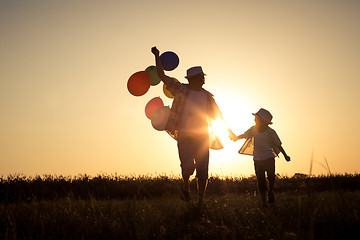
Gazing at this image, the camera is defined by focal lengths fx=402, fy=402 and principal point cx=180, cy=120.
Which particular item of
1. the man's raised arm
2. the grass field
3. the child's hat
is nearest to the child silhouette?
the child's hat

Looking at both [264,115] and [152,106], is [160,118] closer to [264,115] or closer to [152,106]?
[152,106]

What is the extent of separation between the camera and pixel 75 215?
4832 mm

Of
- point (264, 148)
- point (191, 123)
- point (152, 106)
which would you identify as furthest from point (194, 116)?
point (264, 148)

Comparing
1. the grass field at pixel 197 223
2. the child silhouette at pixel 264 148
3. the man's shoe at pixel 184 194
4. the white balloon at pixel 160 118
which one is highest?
the white balloon at pixel 160 118

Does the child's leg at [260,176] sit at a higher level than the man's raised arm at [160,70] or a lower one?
lower

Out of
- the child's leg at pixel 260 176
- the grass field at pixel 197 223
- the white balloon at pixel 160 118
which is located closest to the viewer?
the grass field at pixel 197 223

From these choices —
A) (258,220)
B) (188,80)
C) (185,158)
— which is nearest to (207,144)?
(185,158)

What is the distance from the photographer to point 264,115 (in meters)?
8.78

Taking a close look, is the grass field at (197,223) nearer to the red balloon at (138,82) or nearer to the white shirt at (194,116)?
the white shirt at (194,116)

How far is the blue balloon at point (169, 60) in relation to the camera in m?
7.96

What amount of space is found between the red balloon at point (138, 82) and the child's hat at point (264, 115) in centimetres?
252

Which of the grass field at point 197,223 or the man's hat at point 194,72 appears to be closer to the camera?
the grass field at point 197,223

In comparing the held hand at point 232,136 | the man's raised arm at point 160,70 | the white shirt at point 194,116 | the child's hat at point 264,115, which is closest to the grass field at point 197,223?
the white shirt at point 194,116

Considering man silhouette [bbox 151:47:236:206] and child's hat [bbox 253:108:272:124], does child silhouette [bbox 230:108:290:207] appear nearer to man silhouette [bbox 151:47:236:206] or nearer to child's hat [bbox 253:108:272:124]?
child's hat [bbox 253:108:272:124]
